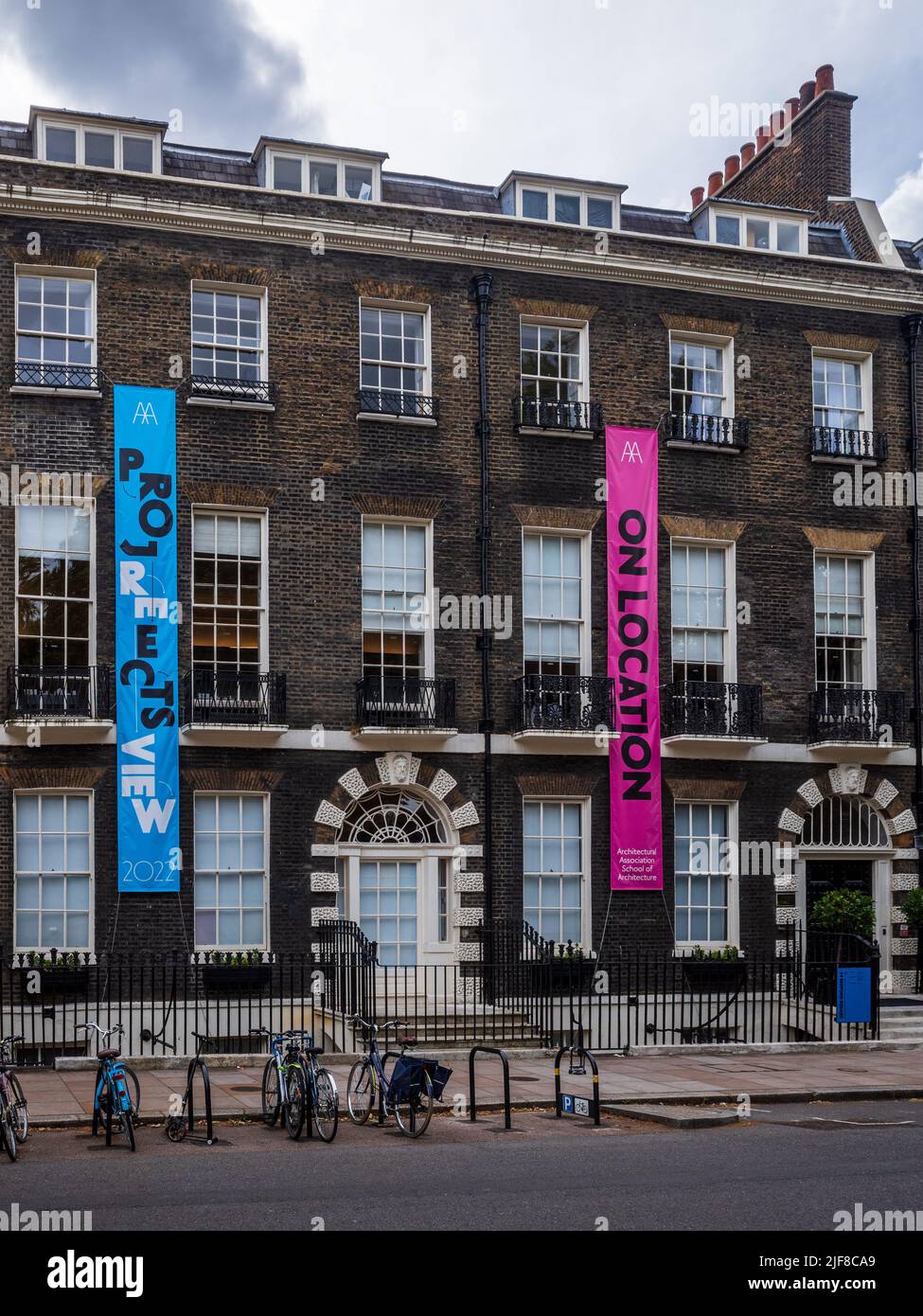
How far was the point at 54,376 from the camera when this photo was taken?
23766 mm

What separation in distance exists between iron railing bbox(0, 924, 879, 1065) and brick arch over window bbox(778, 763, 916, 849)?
68.5 inches

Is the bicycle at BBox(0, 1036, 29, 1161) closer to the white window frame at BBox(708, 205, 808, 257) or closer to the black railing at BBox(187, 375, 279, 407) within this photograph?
the black railing at BBox(187, 375, 279, 407)

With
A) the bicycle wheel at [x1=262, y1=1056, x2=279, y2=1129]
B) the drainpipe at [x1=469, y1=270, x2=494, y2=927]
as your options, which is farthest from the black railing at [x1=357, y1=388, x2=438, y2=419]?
the bicycle wheel at [x1=262, y1=1056, x2=279, y2=1129]

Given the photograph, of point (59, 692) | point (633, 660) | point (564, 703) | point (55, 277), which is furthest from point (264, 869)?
point (55, 277)

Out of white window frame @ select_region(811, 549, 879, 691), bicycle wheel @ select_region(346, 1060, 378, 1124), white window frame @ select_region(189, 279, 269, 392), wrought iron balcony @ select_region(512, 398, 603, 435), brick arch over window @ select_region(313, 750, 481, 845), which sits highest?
white window frame @ select_region(189, 279, 269, 392)

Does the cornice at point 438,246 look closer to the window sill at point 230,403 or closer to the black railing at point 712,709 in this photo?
the window sill at point 230,403

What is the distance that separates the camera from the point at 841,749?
26.9 metres

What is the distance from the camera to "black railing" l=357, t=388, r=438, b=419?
25.2 m

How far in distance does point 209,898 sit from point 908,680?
12.2 metres

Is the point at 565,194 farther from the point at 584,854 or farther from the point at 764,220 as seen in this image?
the point at 584,854

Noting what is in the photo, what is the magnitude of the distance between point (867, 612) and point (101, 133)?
47.1 ft

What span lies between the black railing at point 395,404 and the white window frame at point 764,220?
615cm
